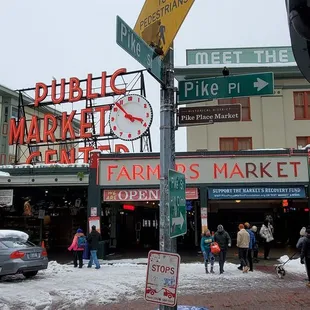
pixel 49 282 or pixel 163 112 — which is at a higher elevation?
pixel 163 112

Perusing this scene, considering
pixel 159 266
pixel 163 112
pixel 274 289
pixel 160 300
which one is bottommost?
pixel 274 289

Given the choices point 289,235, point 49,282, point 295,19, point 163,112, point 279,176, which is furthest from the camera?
point 289,235

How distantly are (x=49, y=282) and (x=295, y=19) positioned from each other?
38.1ft

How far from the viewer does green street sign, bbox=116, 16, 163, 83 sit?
4.59 meters

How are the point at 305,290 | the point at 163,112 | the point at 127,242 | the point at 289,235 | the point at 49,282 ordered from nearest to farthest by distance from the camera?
the point at 163,112 < the point at 305,290 < the point at 49,282 < the point at 289,235 < the point at 127,242

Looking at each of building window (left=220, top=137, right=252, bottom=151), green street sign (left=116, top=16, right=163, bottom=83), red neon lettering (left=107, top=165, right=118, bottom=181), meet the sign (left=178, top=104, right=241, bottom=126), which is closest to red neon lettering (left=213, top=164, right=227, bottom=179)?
red neon lettering (left=107, top=165, right=118, bottom=181)

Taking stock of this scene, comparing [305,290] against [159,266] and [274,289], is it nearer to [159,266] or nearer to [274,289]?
[274,289]

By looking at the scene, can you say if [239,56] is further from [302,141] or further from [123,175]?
[123,175]

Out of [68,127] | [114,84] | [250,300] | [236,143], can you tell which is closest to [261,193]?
[236,143]

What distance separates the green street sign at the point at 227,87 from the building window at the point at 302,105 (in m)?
22.4

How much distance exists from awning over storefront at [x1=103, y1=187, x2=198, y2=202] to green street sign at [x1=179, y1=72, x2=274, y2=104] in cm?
1474

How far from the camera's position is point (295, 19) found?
2957 millimetres

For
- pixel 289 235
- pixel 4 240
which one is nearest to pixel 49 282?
pixel 4 240

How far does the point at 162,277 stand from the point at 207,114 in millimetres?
2290
